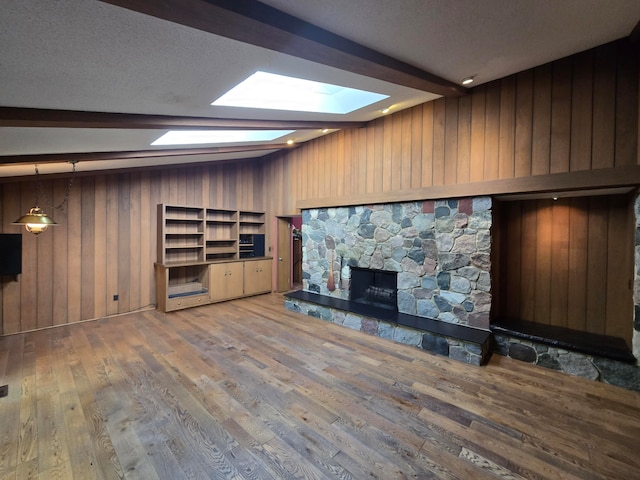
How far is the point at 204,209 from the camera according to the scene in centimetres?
544

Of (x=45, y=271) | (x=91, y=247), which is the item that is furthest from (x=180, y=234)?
(x=45, y=271)

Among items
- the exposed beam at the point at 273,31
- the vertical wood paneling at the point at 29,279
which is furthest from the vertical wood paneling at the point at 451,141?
the vertical wood paneling at the point at 29,279

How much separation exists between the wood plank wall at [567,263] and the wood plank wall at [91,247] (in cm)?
573

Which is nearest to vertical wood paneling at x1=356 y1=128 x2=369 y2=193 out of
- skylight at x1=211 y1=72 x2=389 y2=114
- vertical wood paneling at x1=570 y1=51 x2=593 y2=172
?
skylight at x1=211 y1=72 x2=389 y2=114

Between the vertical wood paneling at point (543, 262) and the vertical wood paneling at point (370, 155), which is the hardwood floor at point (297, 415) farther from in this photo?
the vertical wood paneling at point (370, 155)

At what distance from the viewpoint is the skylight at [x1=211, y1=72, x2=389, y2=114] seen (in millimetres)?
2607

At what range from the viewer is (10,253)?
372cm

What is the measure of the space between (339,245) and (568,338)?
3.17 meters

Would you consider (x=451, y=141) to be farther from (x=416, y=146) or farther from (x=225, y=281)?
(x=225, y=281)

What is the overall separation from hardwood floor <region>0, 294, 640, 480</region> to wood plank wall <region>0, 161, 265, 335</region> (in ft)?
2.73

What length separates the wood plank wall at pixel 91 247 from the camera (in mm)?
3930

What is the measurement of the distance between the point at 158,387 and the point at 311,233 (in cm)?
341

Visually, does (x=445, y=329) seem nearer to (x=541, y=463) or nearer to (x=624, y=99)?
(x=541, y=463)

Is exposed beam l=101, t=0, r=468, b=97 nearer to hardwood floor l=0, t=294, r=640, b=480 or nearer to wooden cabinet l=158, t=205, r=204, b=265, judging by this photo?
hardwood floor l=0, t=294, r=640, b=480
